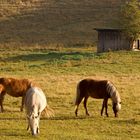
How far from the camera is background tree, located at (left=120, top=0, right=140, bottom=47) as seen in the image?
149ft

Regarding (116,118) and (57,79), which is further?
(57,79)

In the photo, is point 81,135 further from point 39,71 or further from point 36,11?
point 36,11

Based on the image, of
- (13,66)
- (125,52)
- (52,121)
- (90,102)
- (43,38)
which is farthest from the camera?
(43,38)

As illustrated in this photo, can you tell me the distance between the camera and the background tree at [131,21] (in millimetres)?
45322

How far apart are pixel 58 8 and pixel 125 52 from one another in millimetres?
28348

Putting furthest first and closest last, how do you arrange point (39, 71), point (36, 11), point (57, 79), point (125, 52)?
point (36, 11), point (125, 52), point (39, 71), point (57, 79)

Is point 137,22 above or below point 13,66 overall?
above

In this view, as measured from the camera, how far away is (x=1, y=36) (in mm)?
58062

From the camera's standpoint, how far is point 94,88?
1834 cm

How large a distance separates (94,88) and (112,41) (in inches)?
1167

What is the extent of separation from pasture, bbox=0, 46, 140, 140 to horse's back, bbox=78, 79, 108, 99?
2.60ft

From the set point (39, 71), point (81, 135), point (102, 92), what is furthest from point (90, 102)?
point (39, 71)

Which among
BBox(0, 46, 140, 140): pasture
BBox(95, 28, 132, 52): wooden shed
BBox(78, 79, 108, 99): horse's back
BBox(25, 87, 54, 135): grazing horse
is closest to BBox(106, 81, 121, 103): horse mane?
BBox(78, 79, 108, 99): horse's back

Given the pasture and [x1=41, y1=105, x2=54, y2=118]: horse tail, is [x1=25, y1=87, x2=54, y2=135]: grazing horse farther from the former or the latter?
[x1=41, y1=105, x2=54, y2=118]: horse tail
